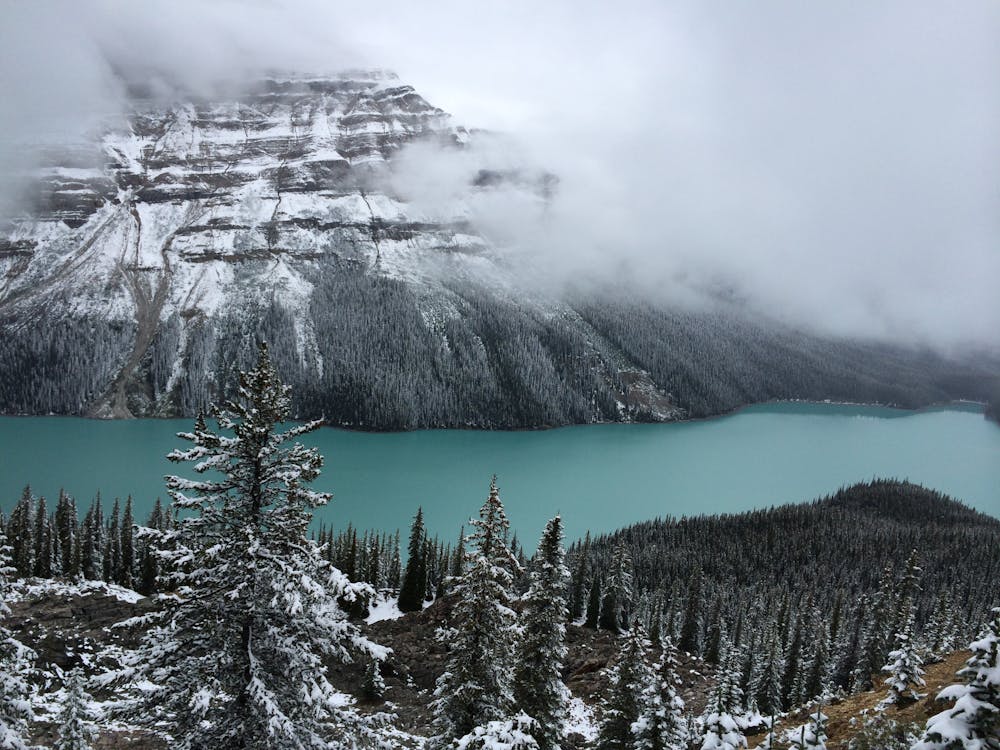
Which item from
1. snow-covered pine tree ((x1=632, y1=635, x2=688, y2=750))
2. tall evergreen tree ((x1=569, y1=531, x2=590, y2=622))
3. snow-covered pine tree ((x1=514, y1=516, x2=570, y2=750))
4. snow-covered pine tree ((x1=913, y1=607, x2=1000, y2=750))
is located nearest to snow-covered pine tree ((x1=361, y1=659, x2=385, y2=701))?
snow-covered pine tree ((x1=514, y1=516, x2=570, y2=750))

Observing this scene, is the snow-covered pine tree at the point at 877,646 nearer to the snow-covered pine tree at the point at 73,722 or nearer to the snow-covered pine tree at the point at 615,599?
the snow-covered pine tree at the point at 615,599

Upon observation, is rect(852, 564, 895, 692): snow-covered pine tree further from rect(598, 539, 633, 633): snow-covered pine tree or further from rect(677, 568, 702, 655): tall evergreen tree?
rect(677, 568, 702, 655): tall evergreen tree

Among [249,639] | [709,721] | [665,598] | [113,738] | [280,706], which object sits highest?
[249,639]

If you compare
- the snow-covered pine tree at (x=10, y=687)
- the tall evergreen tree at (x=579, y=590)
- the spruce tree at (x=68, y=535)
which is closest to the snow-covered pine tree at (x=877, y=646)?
the tall evergreen tree at (x=579, y=590)

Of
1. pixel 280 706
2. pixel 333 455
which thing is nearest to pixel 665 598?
pixel 280 706

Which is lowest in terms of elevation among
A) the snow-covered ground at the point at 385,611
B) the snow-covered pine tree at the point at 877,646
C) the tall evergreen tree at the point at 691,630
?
the tall evergreen tree at the point at 691,630

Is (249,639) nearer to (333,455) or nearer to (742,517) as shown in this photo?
(742,517)
